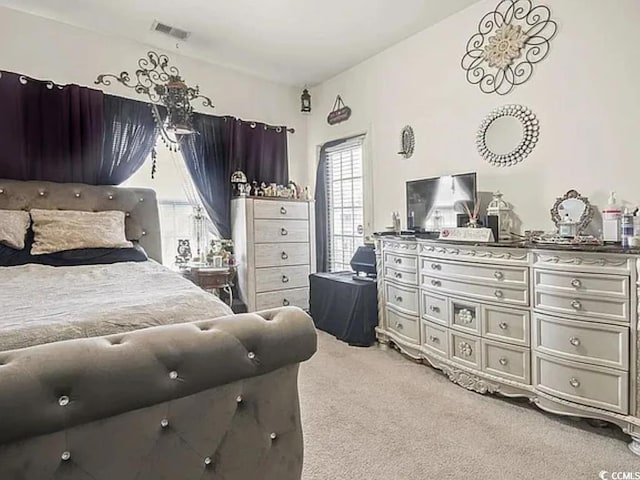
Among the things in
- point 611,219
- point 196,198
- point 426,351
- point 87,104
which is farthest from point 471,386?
point 87,104

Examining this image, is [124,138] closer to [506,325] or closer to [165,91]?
[165,91]

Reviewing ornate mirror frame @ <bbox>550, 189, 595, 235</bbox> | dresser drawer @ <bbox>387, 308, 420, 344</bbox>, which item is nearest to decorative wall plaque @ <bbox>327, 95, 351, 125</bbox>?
dresser drawer @ <bbox>387, 308, 420, 344</bbox>

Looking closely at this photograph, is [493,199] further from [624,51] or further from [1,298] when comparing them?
[1,298]

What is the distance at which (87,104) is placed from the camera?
3.50 metres

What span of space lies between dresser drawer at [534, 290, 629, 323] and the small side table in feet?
8.89

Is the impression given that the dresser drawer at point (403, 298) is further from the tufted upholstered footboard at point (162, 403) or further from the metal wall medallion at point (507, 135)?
the tufted upholstered footboard at point (162, 403)

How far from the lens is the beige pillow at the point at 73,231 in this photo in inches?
116

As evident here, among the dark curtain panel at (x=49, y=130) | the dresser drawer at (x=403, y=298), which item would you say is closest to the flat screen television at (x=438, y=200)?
the dresser drawer at (x=403, y=298)

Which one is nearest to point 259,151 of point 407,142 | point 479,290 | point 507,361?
point 407,142

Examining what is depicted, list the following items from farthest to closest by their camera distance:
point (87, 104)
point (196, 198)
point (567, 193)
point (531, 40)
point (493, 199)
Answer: point (196, 198) < point (87, 104) < point (493, 199) < point (531, 40) < point (567, 193)

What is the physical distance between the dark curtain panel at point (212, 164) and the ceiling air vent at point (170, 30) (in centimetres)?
78

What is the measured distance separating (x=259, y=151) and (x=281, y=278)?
1.51 metres

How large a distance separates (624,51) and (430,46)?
1548 mm

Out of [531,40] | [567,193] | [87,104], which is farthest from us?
[87,104]
